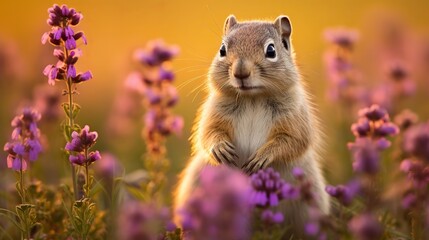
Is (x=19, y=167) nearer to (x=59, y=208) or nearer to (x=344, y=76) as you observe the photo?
(x=59, y=208)

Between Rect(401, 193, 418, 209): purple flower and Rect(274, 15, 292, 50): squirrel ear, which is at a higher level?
Rect(274, 15, 292, 50): squirrel ear

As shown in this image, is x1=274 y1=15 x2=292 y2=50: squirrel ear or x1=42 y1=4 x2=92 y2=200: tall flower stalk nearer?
x1=42 y1=4 x2=92 y2=200: tall flower stalk

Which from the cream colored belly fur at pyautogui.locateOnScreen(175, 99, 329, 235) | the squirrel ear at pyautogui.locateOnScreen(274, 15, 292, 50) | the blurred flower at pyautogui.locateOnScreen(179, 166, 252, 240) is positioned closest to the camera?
the blurred flower at pyautogui.locateOnScreen(179, 166, 252, 240)

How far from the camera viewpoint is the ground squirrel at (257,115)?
20.4 ft

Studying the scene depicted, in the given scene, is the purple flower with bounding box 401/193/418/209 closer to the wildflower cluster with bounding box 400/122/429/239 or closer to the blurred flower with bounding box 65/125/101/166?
the wildflower cluster with bounding box 400/122/429/239

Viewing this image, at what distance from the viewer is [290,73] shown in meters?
6.67


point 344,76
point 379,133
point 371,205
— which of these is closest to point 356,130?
point 379,133

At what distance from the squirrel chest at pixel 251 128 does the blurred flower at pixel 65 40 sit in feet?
5.72

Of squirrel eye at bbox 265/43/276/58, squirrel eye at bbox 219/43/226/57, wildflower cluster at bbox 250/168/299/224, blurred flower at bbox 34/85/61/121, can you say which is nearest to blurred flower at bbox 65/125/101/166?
wildflower cluster at bbox 250/168/299/224

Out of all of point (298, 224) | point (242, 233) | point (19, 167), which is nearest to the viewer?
point (242, 233)

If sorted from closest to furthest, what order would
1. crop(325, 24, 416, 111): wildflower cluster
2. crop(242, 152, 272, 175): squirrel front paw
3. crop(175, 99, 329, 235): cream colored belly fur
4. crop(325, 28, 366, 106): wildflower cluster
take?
crop(242, 152, 272, 175): squirrel front paw < crop(175, 99, 329, 235): cream colored belly fur < crop(325, 24, 416, 111): wildflower cluster < crop(325, 28, 366, 106): wildflower cluster

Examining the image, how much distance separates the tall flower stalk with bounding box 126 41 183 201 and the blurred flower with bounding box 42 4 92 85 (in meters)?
2.58

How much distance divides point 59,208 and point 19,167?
791 millimetres

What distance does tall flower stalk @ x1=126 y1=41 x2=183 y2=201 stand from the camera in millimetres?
7941
